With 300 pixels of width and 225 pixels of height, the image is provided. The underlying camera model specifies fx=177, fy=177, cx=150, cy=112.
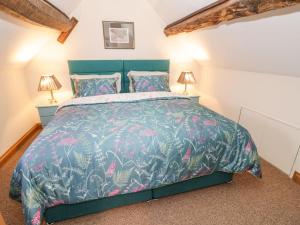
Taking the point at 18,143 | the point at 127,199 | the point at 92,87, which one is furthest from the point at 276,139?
the point at 18,143

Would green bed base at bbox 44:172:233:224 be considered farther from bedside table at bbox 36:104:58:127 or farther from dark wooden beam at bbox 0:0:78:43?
bedside table at bbox 36:104:58:127

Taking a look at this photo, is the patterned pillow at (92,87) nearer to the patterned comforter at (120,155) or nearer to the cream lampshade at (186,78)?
the patterned comforter at (120,155)

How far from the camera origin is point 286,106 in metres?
2.01

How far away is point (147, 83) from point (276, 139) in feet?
6.29

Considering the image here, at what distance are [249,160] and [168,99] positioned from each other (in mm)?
1260

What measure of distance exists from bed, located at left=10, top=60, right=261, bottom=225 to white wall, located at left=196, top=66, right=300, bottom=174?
2.54 ft

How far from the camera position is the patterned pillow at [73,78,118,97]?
266 centimetres

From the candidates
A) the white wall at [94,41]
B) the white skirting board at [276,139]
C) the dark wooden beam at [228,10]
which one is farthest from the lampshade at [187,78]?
the white skirting board at [276,139]

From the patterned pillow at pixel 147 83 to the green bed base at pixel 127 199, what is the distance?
5.33 ft

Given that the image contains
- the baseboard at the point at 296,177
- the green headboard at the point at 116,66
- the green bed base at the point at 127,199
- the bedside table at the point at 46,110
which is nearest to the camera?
the green bed base at the point at 127,199

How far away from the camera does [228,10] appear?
1.59 metres

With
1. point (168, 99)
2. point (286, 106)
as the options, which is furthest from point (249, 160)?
point (168, 99)

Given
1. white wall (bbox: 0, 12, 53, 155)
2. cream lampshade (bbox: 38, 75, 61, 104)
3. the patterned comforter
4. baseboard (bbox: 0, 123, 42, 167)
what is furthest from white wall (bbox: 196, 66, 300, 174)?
baseboard (bbox: 0, 123, 42, 167)

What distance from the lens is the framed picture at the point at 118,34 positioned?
2.95 metres
